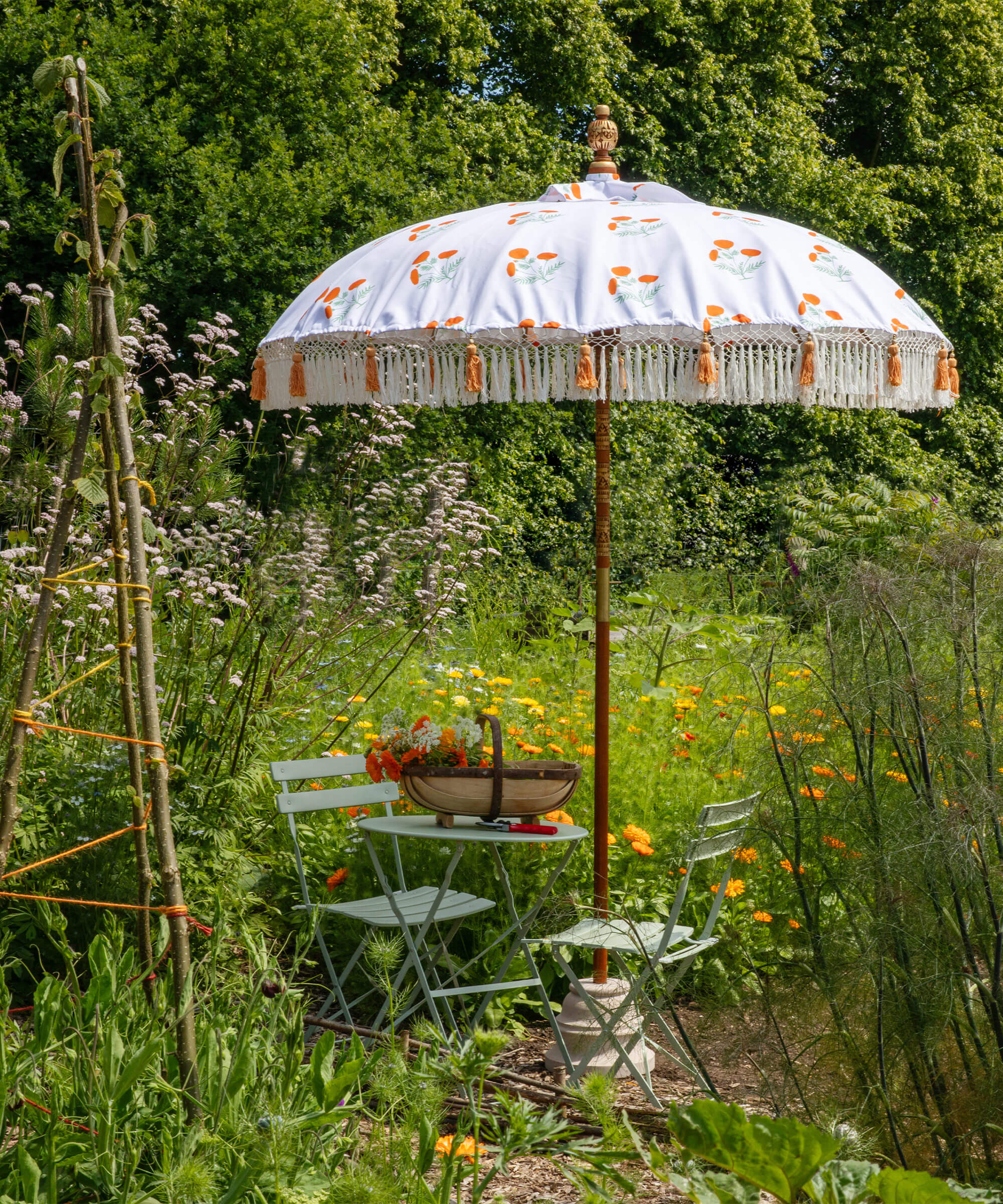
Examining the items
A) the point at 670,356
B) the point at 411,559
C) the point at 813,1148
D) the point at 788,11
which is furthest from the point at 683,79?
the point at 813,1148

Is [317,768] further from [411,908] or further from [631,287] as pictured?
[631,287]

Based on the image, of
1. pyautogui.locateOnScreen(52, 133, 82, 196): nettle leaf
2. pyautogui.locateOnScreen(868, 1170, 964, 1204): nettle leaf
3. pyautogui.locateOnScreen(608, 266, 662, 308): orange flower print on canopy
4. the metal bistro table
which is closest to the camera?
pyautogui.locateOnScreen(868, 1170, 964, 1204): nettle leaf

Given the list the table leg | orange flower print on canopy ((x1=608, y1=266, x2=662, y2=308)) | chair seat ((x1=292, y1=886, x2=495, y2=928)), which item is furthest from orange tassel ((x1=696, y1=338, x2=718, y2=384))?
chair seat ((x1=292, y1=886, x2=495, y2=928))

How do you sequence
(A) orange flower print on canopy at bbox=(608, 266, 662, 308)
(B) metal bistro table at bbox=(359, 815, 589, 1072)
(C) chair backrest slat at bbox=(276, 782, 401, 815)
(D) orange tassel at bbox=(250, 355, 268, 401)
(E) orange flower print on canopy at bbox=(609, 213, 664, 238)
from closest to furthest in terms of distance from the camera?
(A) orange flower print on canopy at bbox=(608, 266, 662, 308)
(E) orange flower print on canopy at bbox=(609, 213, 664, 238)
(B) metal bistro table at bbox=(359, 815, 589, 1072)
(C) chair backrest slat at bbox=(276, 782, 401, 815)
(D) orange tassel at bbox=(250, 355, 268, 401)

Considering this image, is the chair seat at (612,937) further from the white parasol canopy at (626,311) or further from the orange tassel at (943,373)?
the orange tassel at (943,373)

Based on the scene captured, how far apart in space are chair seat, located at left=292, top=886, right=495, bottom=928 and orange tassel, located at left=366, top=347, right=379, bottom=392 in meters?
1.38

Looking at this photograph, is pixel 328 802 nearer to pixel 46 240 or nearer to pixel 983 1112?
pixel 983 1112

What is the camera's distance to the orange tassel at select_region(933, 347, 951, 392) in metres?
3.23

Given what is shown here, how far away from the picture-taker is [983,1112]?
2.06 metres

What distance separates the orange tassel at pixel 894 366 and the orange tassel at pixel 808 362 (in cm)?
30

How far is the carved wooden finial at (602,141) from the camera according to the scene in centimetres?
344

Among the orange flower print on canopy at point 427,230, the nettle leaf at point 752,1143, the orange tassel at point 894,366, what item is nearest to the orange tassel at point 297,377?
the orange flower print on canopy at point 427,230

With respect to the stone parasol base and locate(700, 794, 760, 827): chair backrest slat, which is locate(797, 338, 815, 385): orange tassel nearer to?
locate(700, 794, 760, 827): chair backrest slat

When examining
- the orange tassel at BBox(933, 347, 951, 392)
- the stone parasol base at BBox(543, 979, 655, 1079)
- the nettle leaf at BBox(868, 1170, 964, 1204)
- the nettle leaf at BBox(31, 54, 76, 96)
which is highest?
the nettle leaf at BBox(31, 54, 76, 96)
